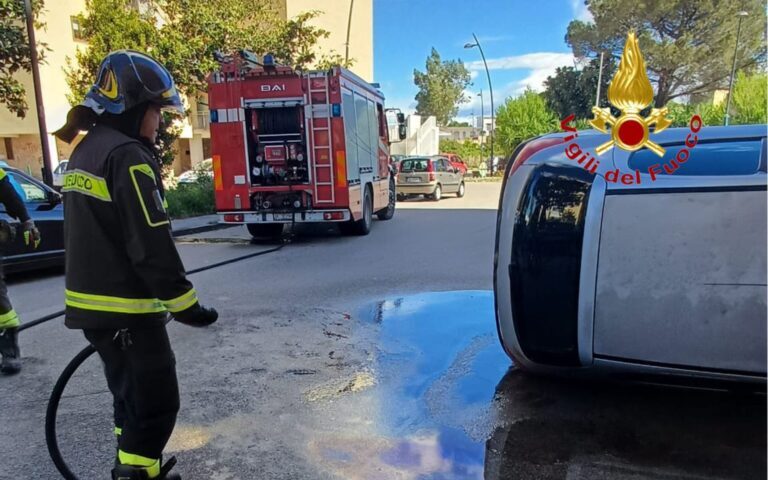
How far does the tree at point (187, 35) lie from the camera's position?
15.9 metres

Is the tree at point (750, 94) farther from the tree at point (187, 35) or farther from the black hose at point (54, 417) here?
the black hose at point (54, 417)

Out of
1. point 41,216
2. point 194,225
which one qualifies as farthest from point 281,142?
point 41,216

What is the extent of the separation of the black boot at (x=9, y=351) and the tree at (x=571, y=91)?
3444 centimetres

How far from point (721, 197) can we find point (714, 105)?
36437mm

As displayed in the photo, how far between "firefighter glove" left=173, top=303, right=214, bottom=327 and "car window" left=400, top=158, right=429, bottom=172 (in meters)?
18.6

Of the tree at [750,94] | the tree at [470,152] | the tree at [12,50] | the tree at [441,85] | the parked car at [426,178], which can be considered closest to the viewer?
the tree at [12,50]

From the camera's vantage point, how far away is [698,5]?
2295cm

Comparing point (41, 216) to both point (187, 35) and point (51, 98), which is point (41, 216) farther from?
point (51, 98)

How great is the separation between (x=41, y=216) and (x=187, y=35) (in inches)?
438

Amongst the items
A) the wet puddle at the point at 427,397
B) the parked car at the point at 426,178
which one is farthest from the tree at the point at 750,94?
the wet puddle at the point at 427,397

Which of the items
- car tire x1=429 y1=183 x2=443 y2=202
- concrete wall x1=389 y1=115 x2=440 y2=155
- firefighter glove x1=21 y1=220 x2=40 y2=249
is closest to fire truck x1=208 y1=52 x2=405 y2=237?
firefighter glove x1=21 y1=220 x2=40 y2=249

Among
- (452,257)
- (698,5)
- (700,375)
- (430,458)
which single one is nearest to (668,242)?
(700,375)

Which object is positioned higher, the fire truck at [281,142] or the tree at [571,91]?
the tree at [571,91]

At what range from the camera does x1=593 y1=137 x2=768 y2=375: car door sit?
107 inches
